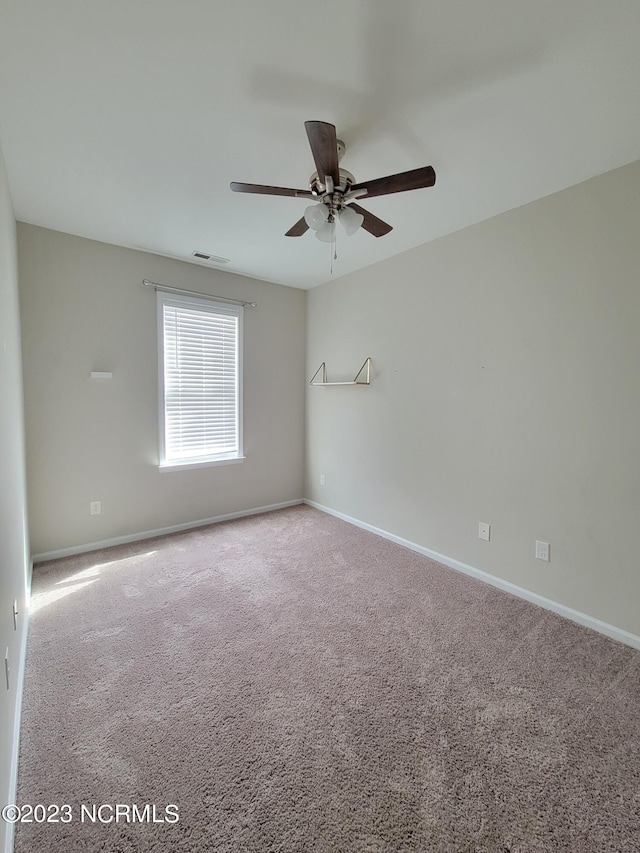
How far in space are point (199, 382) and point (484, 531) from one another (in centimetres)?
300

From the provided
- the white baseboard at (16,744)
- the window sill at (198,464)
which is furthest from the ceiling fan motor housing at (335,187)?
the window sill at (198,464)

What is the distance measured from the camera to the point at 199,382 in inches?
148

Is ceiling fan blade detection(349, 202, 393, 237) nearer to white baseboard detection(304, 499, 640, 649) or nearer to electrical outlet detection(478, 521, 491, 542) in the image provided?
electrical outlet detection(478, 521, 491, 542)

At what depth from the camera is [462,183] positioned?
87.3 inches

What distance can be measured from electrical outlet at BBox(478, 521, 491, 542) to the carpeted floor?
0.36 metres

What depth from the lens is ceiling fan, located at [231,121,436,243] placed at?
1.50 m

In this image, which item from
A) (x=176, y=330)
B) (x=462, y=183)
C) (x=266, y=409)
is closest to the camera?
(x=462, y=183)

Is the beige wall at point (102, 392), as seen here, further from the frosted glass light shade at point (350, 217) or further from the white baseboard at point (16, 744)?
the frosted glass light shade at point (350, 217)

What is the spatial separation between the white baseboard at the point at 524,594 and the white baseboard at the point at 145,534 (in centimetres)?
129

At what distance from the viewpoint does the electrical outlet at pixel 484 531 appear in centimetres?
276

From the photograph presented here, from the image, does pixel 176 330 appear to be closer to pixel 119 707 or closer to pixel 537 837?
pixel 119 707

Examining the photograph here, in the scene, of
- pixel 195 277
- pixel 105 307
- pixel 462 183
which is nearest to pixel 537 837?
pixel 462 183

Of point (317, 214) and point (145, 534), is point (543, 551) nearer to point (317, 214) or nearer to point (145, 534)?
point (317, 214)

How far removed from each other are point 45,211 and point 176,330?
50.2 inches
